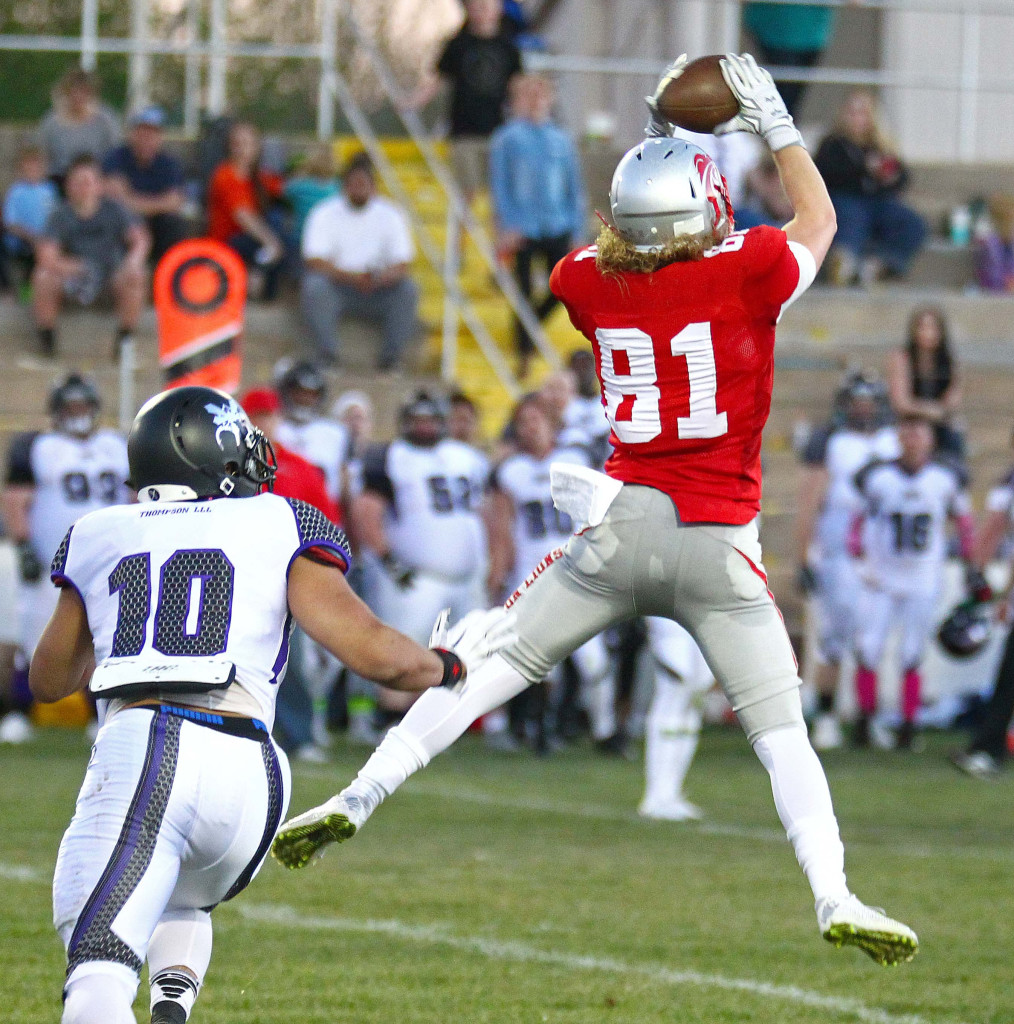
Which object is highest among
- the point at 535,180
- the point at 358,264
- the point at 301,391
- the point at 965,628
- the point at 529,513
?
the point at 535,180

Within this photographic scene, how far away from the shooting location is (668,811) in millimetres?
8602

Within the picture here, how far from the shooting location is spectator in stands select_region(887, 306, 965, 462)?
42.5 feet

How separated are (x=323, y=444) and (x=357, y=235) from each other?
2.82 metres

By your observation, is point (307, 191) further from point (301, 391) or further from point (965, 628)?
point (965, 628)

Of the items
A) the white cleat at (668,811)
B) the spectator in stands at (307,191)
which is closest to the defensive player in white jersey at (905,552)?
the white cleat at (668,811)

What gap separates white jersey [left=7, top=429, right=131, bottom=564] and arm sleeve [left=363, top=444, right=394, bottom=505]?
4.39 feet

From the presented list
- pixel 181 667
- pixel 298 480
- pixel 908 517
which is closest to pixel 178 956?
pixel 181 667

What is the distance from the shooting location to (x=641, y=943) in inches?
233

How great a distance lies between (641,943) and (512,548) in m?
5.51

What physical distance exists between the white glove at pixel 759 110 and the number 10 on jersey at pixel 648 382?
600 mm

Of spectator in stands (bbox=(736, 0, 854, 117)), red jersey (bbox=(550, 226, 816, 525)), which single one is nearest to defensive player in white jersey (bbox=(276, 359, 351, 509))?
red jersey (bbox=(550, 226, 816, 525))

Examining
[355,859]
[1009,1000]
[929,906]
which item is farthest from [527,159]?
[1009,1000]

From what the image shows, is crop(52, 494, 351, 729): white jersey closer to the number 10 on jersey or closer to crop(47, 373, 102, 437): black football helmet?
the number 10 on jersey

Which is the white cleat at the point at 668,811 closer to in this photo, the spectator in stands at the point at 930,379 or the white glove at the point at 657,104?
the white glove at the point at 657,104
